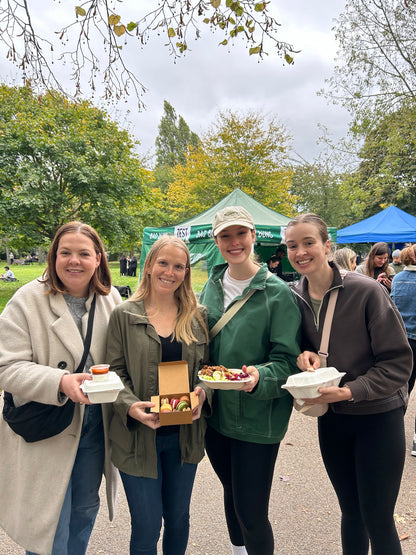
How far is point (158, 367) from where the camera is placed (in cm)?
194

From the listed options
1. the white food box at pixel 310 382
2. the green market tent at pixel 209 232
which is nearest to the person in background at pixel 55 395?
the white food box at pixel 310 382

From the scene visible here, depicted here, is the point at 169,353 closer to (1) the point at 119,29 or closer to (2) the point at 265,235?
(1) the point at 119,29

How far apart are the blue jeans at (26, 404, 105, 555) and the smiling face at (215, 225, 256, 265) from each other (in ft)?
3.74

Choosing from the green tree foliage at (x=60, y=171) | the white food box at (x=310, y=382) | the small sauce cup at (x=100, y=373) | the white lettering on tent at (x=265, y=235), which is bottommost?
the white food box at (x=310, y=382)

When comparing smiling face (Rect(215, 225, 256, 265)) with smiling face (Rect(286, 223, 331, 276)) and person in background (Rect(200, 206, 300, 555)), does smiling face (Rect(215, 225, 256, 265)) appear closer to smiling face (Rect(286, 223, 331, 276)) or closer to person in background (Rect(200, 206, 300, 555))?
person in background (Rect(200, 206, 300, 555))

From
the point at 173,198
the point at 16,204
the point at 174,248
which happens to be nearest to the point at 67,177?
the point at 16,204

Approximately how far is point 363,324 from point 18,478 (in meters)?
1.90

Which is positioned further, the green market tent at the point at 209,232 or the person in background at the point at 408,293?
the green market tent at the point at 209,232

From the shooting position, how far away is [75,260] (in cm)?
191

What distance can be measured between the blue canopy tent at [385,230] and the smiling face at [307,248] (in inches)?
520

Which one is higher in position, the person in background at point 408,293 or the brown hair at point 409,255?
the brown hair at point 409,255

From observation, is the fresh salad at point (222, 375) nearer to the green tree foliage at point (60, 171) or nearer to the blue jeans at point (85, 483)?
the blue jeans at point (85, 483)

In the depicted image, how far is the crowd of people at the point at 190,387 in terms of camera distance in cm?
182

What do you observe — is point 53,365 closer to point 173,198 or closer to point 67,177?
point 67,177
